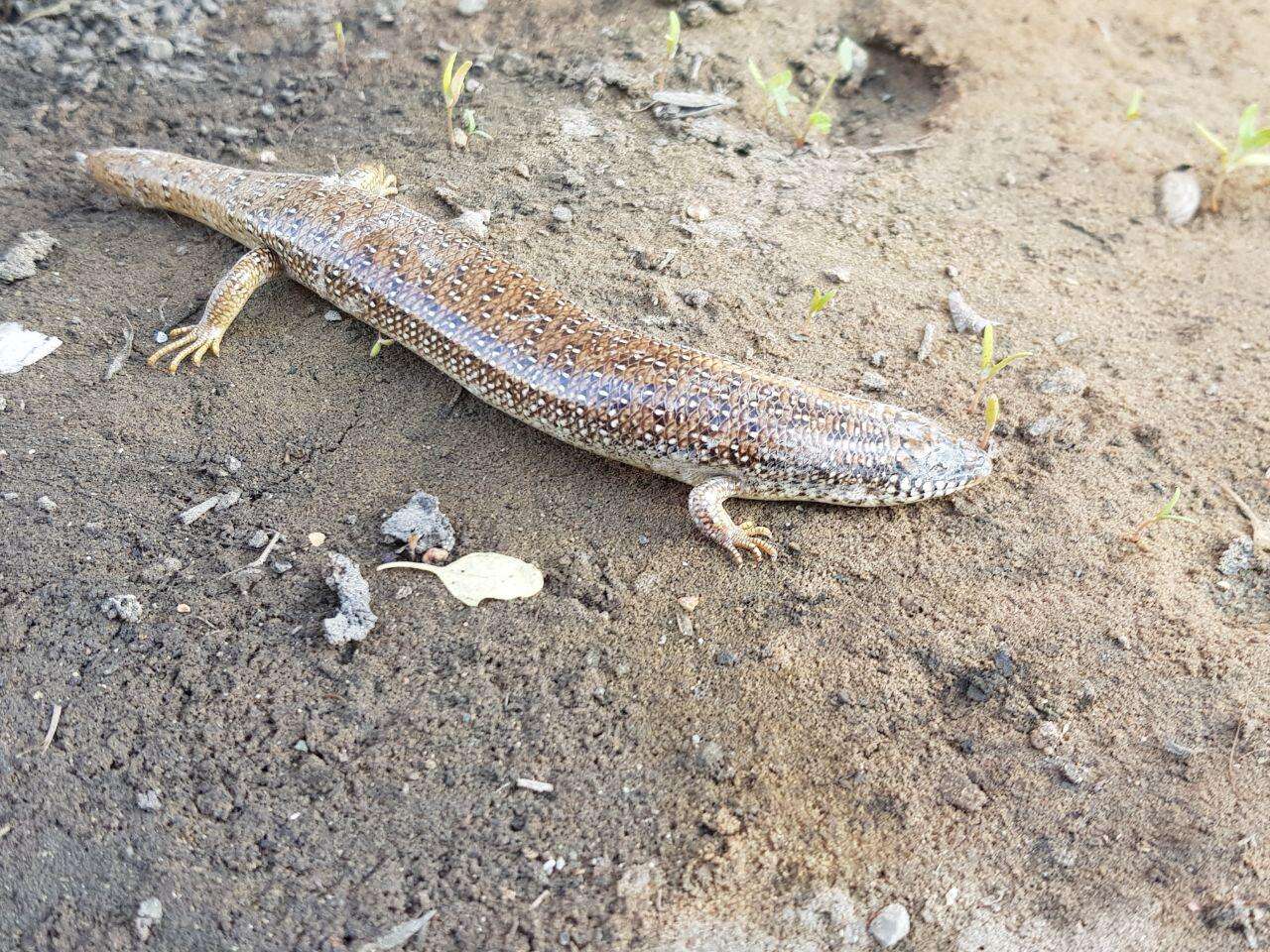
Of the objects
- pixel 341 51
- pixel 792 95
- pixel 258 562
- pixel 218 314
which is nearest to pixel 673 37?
pixel 792 95

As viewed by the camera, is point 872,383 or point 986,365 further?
point 872,383

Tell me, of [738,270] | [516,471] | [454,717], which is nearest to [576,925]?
[454,717]

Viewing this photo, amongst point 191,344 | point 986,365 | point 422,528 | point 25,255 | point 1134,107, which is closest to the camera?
point 422,528

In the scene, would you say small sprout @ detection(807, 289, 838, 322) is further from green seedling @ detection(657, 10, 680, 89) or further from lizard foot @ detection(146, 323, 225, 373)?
lizard foot @ detection(146, 323, 225, 373)

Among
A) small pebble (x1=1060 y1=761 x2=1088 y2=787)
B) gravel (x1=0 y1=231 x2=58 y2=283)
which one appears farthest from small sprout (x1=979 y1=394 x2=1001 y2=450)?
gravel (x1=0 y1=231 x2=58 y2=283)

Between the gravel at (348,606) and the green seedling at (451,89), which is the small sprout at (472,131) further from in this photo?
the gravel at (348,606)

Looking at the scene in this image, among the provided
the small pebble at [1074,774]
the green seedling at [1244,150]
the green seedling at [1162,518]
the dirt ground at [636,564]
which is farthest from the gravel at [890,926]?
the green seedling at [1244,150]

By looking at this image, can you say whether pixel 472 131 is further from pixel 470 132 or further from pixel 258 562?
pixel 258 562
